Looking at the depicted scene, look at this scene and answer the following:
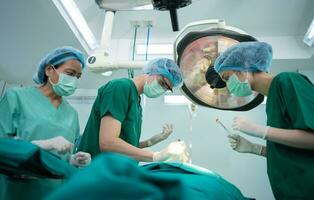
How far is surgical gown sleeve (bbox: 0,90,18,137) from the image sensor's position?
1.24 meters

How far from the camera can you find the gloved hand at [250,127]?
1.16 metres

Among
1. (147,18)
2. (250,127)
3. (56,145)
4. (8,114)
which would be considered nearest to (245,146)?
(250,127)

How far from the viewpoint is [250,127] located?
1.27m

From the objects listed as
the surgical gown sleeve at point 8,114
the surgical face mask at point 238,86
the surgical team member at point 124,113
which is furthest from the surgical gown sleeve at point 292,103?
the surgical gown sleeve at point 8,114

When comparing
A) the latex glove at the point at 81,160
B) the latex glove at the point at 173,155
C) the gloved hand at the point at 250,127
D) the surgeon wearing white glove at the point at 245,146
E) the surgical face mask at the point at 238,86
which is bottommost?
the surgeon wearing white glove at the point at 245,146

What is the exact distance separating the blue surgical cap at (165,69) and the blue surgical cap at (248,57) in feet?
0.93

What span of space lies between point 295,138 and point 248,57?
0.50 metres

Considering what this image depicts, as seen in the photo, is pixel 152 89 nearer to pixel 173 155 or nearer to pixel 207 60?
pixel 207 60

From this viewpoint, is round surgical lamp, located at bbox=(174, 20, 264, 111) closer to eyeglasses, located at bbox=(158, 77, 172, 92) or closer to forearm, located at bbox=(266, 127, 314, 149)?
eyeglasses, located at bbox=(158, 77, 172, 92)

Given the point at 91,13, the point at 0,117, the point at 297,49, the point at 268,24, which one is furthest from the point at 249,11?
the point at 0,117

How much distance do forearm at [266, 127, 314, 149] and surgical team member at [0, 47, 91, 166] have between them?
0.73 meters

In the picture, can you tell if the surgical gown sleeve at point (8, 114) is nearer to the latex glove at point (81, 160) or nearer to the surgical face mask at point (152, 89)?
the latex glove at point (81, 160)

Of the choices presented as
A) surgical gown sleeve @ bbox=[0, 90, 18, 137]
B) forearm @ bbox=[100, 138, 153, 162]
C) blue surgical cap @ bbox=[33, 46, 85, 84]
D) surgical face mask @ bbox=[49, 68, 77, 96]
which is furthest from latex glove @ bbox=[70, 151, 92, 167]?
blue surgical cap @ bbox=[33, 46, 85, 84]

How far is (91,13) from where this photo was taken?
8.23 feet
